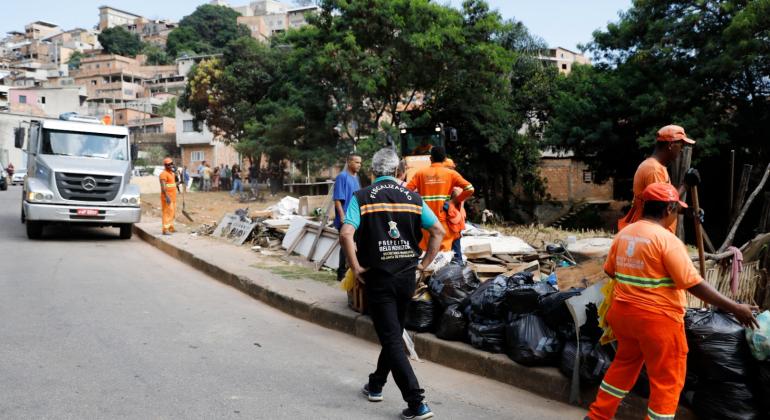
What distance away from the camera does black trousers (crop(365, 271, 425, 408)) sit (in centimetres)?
390

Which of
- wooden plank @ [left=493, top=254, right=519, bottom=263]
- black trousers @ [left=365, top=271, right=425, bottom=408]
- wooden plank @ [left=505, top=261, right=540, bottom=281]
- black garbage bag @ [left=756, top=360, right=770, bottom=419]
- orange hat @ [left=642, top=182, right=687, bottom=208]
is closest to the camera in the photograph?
orange hat @ [left=642, top=182, right=687, bottom=208]

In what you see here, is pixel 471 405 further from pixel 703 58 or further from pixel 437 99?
pixel 437 99

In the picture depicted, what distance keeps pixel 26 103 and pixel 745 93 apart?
6377cm

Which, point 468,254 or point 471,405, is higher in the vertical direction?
point 468,254

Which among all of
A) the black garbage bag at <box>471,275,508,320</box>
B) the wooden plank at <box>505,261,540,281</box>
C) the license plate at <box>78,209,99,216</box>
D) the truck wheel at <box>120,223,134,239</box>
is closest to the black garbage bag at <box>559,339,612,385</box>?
the black garbage bag at <box>471,275,508,320</box>

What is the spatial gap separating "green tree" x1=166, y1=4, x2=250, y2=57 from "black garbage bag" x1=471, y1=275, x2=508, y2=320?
294 ft

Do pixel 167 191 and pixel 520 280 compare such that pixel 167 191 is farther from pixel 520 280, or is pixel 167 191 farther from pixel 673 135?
pixel 673 135

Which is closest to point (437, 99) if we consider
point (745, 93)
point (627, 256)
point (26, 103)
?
point (745, 93)

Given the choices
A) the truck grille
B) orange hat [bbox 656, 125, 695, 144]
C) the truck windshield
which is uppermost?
the truck windshield

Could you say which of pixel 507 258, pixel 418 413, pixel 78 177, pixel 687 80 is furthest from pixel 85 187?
pixel 687 80

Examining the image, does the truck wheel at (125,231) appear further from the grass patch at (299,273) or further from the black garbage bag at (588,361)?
the black garbage bag at (588,361)

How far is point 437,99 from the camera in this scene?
87.6ft

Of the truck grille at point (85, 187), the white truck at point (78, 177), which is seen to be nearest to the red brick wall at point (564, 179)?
the white truck at point (78, 177)

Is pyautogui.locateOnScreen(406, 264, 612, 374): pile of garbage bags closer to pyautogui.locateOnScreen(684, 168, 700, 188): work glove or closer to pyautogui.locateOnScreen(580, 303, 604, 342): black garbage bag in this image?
pyautogui.locateOnScreen(580, 303, 604, 342): black garbage bag
